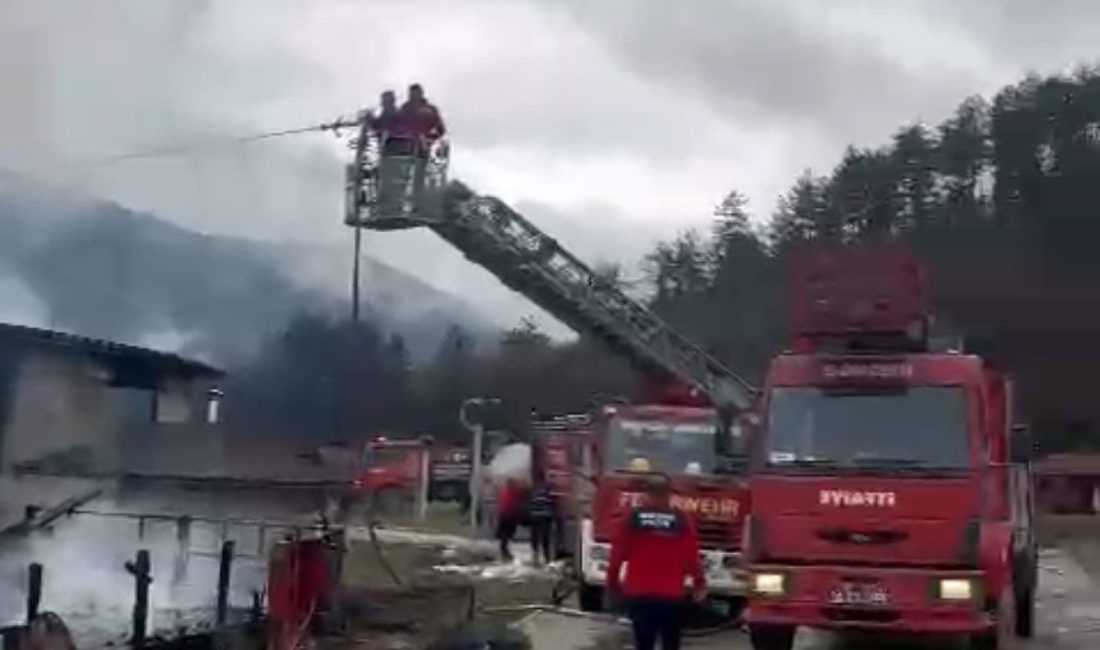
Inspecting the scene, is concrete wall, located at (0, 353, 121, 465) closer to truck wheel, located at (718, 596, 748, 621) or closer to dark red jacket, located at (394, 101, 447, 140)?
dark red jacket, located at (394, 101, 447, 140)

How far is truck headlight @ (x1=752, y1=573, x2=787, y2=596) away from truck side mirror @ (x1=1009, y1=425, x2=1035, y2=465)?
274 cm

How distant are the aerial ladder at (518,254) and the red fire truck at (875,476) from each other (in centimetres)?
895

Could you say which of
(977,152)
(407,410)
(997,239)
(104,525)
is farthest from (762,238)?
(104,525)

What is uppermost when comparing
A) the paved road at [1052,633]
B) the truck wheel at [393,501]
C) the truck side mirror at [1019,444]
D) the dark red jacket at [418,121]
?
the dark red jacket at [418,121]

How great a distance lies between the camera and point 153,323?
3775 cm

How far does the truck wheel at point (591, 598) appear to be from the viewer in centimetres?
1672

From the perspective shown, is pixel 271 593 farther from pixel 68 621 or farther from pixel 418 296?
pixel 418 296

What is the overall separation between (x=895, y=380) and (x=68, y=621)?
6.99 metres

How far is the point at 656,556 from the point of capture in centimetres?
1102

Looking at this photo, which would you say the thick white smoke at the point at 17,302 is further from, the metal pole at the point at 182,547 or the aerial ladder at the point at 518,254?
the metal pole at the point at 182,547

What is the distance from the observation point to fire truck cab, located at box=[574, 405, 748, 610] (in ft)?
53.4

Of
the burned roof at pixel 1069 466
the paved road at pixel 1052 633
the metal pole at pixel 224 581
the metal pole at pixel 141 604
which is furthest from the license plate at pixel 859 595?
the burned roof at pixel 1069 466

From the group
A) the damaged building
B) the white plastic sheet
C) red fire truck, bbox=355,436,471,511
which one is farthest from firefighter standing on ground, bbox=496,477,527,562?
red fire truck, bbox=355,436,471,511

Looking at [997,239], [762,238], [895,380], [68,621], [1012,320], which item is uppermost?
[762,238]
